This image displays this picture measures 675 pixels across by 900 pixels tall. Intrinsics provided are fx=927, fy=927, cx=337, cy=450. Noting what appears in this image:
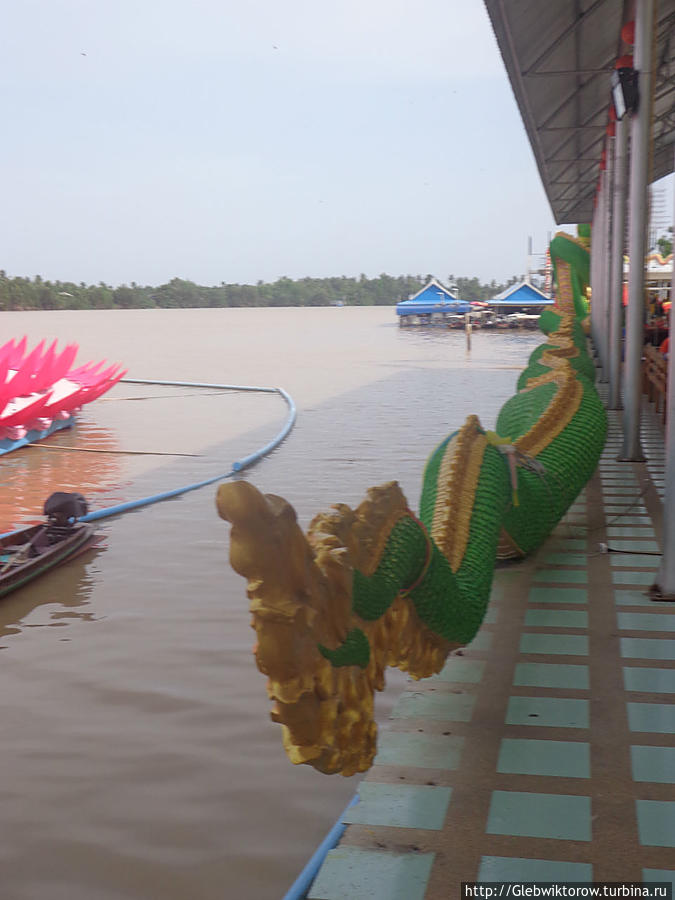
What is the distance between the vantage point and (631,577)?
436 centimetres

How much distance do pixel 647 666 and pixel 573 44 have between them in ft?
24.2

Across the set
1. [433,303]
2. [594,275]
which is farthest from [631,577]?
[433,303]

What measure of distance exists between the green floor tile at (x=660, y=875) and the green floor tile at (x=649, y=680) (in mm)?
1023

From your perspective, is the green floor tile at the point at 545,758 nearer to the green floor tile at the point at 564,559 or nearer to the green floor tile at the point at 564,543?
the green floor tile at the point at 564,559

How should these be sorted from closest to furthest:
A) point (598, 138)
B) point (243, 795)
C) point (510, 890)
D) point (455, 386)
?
point (510, 890) < point (243, 795) < point (598, 138) < point (455, 386)

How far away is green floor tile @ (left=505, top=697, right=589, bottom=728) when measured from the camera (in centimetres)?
288

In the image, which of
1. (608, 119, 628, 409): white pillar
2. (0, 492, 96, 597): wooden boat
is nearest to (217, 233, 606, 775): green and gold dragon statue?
(0, 492, 96, 597): wooden boat

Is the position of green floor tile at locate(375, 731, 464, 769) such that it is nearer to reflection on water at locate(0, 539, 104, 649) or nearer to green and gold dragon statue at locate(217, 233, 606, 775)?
green and gold dragon statue at locate(217, 233, 606, 775)

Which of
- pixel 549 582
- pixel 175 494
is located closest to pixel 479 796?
pixel 549 582

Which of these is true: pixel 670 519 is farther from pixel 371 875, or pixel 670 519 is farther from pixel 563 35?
pixel 563 35

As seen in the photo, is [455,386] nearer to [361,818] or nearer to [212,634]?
[212,634]

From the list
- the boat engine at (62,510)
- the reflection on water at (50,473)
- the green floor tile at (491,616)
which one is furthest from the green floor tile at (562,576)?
the reflection on water at (50,473)

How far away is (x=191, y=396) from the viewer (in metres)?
18.6

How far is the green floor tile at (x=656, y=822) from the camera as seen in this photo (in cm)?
220
